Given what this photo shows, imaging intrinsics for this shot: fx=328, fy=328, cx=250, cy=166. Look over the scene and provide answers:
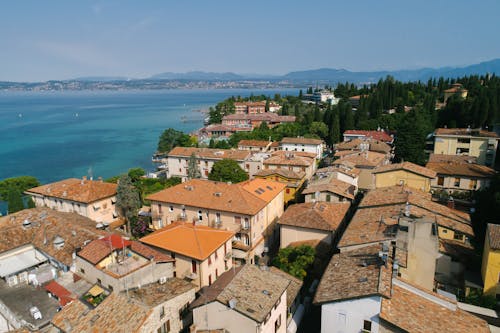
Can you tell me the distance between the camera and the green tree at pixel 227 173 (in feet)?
144

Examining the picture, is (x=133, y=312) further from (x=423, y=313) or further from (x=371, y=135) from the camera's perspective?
Answer: (x=371, y=135)

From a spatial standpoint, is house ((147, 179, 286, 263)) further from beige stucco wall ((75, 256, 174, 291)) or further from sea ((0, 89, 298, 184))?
sea ((0, 89, 298, 184))

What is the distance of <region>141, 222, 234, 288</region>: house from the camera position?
2100cm

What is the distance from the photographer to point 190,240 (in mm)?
22125

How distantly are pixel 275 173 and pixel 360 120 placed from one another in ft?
141

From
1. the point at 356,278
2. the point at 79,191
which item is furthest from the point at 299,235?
the point at 79,191

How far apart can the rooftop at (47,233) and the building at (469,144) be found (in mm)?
45758

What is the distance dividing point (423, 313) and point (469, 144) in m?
39.5

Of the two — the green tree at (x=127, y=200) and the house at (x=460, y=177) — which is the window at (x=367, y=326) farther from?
the house at (x=460, y=177)

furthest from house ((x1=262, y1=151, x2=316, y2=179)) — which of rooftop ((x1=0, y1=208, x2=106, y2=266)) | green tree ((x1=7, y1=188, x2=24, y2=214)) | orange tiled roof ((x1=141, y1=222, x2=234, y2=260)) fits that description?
green tree ((x1=7, y1=188, x2=24, y2=214))

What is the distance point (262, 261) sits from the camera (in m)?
27.7

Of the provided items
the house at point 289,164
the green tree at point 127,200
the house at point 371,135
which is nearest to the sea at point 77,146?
the green tree at point 127,200

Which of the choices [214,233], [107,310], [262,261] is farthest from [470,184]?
[107,310]

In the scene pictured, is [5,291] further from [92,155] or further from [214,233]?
[92,155]
